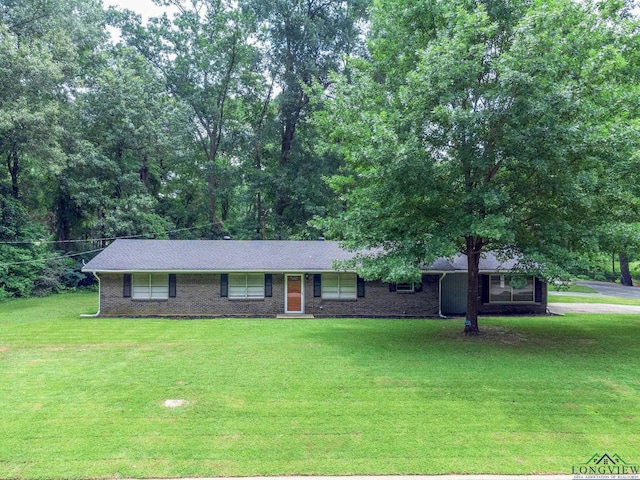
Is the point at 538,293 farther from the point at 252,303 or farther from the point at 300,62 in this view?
the point at 300,62

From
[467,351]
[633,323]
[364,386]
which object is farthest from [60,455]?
[633,323]

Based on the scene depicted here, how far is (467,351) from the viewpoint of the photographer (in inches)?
451

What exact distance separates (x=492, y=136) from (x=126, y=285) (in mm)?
14992

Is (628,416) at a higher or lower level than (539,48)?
lower

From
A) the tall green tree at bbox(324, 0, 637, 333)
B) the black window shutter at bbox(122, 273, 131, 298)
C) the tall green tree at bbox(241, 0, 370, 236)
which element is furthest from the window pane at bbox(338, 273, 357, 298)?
the tall green tree at bbox(241, 0, 370, 236)

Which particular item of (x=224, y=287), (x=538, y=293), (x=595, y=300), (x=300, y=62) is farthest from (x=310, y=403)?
(x=300, y=62)

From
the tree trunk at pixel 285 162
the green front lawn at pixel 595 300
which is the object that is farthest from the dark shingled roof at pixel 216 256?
the green front lawn at pixel 595 300

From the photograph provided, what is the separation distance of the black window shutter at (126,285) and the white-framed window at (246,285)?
4.20m

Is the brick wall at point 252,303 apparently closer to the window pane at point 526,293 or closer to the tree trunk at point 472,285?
the window pane at point 526,293

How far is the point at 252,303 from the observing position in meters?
17.7

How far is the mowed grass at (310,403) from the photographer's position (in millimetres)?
5465

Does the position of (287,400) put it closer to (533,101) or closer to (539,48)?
(533,101)

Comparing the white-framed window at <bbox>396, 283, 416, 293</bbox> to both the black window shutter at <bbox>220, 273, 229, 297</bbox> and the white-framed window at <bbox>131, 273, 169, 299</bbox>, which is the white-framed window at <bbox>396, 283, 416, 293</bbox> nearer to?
the black window shutter at <bbox>220, 273, 229, 297</bbox>

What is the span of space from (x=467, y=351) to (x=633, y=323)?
1002 cm
